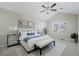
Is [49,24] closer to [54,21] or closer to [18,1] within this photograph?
[54,21]

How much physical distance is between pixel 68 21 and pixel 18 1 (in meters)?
1.68

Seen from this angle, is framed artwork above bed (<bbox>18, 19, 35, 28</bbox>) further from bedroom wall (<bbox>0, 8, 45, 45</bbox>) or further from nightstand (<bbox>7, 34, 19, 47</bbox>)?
nightstand (<bbox>7, 34, 19, 47</bbox>)

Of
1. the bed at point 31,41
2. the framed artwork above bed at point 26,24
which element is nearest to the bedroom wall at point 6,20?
the framed artwork above bed at point 26,24

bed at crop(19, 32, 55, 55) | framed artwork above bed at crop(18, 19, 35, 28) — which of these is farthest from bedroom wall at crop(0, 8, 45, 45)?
bed at crop(19, 32, 55, 55)

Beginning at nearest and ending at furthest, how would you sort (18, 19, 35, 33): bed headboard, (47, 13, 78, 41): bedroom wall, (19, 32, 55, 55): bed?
(47, 13, 78, 41): bedroom wall
(18, 19, 35, 33): bed headboard
(19, 32, 55, 55): bed

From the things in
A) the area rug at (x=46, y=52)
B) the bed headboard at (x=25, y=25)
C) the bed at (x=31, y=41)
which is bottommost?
the area rug at (x=46, y=52)

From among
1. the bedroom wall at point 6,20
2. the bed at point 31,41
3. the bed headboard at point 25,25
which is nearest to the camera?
the bedroom wall at point 6,20

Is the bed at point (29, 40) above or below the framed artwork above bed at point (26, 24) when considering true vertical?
below

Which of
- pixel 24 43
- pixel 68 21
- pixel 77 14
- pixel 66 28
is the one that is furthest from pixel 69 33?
pixel 24 43

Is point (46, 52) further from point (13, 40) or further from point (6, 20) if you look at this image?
point (6, 20)

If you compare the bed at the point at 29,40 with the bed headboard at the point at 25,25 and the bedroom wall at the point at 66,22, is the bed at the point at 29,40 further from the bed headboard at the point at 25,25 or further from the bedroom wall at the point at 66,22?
the bedroom wall at the point at 66,22

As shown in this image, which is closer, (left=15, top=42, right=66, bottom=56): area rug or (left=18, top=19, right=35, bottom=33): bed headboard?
(left=15, top=42, right=66, bottom=56): area rug

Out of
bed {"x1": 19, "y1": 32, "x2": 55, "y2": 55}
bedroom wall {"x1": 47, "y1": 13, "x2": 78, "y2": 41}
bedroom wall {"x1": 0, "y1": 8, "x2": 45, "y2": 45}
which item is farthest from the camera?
bed {"x1": 19, "y1": 32, "x2": 55, "y2": 55}

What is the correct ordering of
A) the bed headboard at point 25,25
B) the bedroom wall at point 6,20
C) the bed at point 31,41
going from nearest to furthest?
1. the bedroom wall at point 6,20
2. the bed headboard at point 25,25
3. the bed at point 31,41
